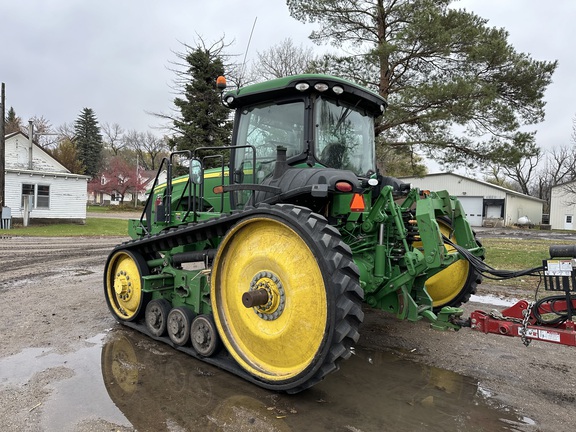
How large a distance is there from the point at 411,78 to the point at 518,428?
15812mm

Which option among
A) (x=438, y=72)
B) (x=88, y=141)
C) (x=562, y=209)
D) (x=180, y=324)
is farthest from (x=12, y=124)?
(x=562, y=209)

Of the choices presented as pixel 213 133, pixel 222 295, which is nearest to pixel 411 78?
pixel 213 133

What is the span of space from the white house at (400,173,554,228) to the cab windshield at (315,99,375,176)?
121 ft

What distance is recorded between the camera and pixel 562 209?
145 feet

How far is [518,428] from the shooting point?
322cm

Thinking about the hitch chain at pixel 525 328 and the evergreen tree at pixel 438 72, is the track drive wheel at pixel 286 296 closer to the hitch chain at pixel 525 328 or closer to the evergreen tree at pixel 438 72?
the hitch chain at pixel 525 328

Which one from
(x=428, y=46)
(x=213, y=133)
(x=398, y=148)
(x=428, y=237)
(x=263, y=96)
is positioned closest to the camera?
(x=428, y=237)

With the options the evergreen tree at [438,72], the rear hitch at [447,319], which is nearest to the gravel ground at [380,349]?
the rear hitch at [447,319]

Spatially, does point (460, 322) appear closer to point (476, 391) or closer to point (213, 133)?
point (476, 391)

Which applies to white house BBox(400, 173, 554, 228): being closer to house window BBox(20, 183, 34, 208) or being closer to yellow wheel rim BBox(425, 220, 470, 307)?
house window BBox(20, 183, 34, 208)

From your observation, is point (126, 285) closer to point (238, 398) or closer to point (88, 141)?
point (238, 398)

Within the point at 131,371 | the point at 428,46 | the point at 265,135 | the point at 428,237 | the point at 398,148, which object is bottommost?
the point at 131,371

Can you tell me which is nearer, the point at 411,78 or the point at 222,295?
the point at 222,295

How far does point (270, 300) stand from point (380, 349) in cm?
193
